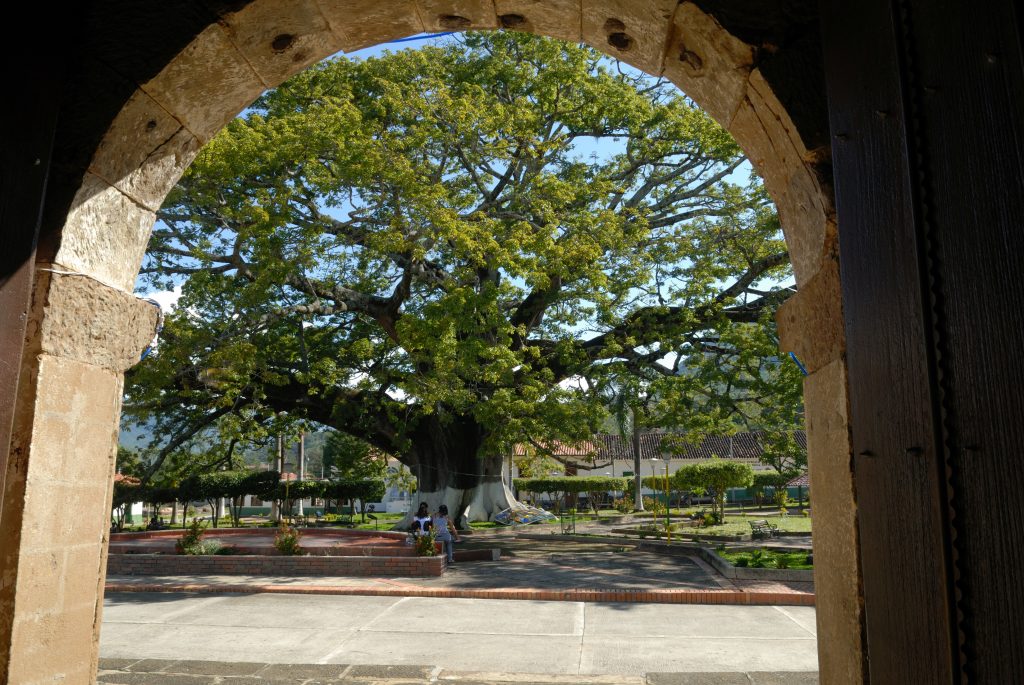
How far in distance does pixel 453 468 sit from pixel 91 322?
1935 cm

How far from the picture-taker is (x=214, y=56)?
3.39 m

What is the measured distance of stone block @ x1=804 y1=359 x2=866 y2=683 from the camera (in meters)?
2.52

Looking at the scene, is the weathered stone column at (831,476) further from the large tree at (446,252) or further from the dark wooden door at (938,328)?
the large tree at (446,252)

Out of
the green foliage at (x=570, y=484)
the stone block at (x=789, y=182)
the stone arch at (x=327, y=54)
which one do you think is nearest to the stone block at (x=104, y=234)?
the stone arch at (x=327, y=54)

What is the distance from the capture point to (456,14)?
12.1 ft

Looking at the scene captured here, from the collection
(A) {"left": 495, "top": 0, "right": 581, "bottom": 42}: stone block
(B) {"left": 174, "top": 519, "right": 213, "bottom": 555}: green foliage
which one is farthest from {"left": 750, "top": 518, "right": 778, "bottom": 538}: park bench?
(A) {"left": 495, "top": 0, "right": 581, "bottom": 42}: stone block

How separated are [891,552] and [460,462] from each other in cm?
2074

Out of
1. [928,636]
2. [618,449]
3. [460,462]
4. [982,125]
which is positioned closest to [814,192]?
Result: [982,125]

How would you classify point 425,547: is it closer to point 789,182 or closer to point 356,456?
point 789,182

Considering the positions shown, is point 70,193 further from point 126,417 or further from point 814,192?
point 126,417

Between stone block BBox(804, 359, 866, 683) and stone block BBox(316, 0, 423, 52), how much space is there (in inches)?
95.6

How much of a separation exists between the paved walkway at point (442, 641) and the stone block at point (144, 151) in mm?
4003

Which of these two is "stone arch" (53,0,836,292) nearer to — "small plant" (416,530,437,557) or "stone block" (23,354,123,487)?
"stone block" (23,354,123,487)

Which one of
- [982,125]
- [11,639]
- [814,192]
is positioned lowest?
[11,639]
